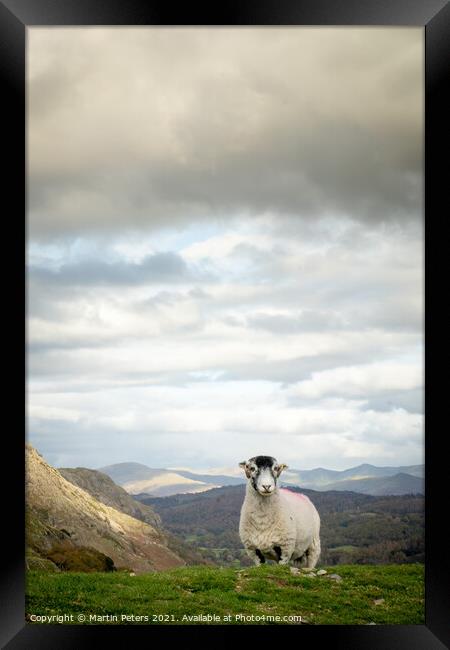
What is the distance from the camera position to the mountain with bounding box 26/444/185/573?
834 cm

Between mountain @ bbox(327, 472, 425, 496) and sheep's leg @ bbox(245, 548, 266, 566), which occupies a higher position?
mountain @ bbox(327, 472, 425, 496)

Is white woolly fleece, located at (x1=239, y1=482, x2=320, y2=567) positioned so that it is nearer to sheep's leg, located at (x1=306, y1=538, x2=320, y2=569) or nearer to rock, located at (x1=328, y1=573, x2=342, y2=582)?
sheep's leg, located at (x1=306, y1=538, x2=320, y2=569)

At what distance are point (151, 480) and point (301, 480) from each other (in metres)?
2.43

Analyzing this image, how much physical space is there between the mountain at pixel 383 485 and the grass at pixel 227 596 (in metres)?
1.04

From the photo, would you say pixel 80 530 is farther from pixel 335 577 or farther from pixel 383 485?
pixel 383 485

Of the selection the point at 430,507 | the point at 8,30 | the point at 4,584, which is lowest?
the point at 4,584

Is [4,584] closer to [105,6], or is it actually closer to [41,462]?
[41,462]

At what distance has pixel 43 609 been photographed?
666 centimetres

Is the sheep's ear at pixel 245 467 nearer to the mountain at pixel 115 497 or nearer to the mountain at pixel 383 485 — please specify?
the mountain at pixel 383 485

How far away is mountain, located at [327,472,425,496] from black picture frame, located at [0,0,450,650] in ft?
7.04

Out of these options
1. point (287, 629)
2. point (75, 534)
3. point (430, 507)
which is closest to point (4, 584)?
point (287, 629)

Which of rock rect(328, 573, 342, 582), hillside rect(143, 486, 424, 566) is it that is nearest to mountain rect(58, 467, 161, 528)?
hillside rect(143, 486, 424, 566)

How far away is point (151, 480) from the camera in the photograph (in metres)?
10.1

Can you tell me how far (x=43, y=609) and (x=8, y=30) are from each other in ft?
18.3
